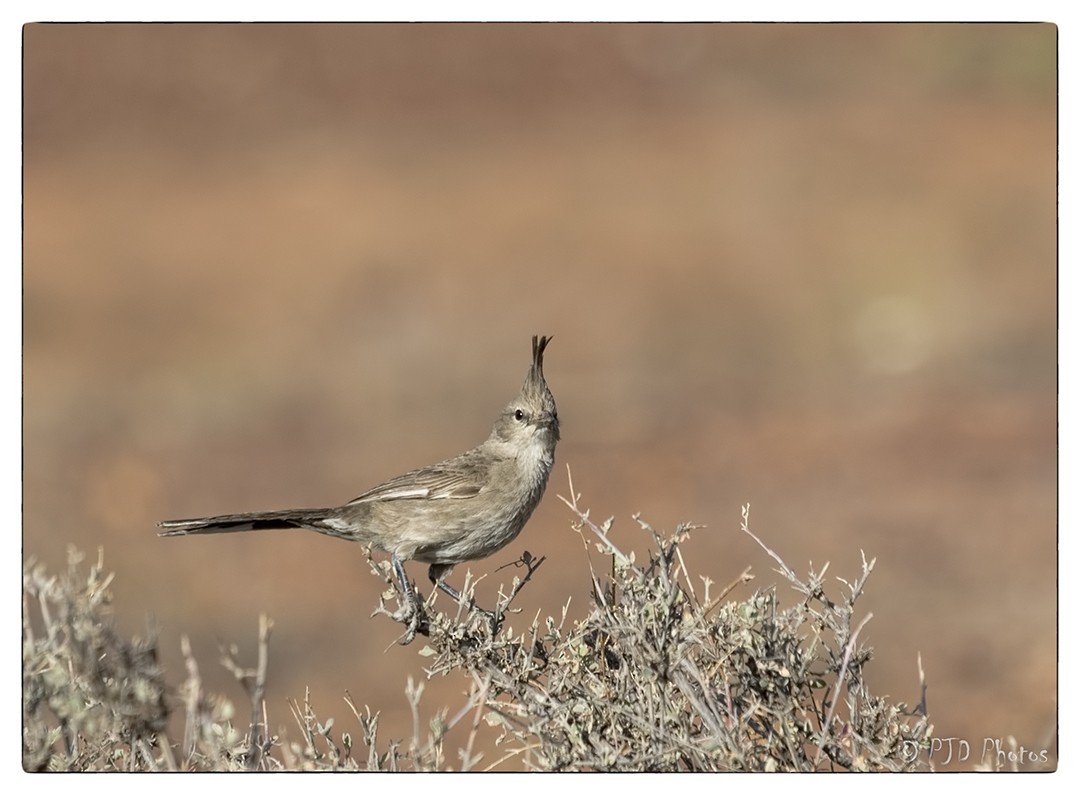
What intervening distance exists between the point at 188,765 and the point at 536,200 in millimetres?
16321

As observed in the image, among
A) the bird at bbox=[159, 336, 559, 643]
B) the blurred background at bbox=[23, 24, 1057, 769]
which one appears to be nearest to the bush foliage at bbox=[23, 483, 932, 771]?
the bird at bbox=[159, 336, 559, 643]

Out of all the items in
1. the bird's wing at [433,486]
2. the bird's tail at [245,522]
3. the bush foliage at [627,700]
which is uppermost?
the bird's wing at [433,486]

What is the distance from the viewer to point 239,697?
8.54 m

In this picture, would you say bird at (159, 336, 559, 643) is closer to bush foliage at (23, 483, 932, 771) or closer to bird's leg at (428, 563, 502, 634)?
bird's leg at (428, 563, 502, 634)

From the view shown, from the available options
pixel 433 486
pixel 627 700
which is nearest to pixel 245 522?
pixel 433 486

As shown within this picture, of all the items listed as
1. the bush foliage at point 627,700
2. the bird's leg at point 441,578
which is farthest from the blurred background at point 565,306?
the bush foliage at point 627,700

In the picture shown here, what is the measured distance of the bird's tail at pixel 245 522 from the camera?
5.09m

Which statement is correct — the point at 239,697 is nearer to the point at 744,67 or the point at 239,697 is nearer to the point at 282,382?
the point at 282,382

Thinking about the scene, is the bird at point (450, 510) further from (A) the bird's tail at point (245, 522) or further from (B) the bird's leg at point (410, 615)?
(B) the bird's leg at point (410, 615)

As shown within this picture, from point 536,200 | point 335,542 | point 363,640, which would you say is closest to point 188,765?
point 363,640

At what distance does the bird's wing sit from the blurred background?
4422mm

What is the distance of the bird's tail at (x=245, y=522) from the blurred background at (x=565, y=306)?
4.41 meters

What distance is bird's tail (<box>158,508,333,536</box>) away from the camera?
5094mm

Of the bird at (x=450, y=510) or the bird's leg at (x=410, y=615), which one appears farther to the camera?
the bird at (x=450, y=510)
